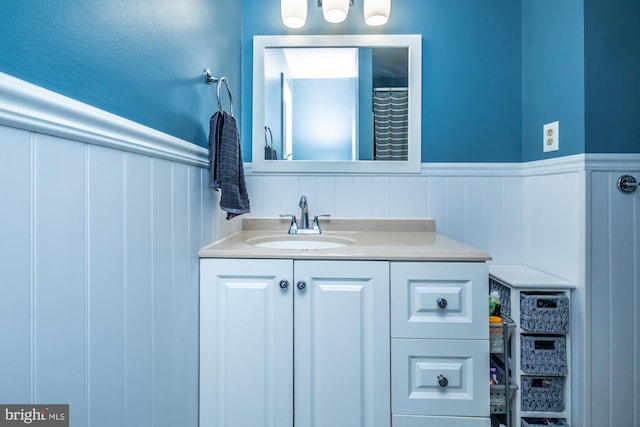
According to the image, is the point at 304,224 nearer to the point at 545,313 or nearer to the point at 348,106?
the point at 348,106

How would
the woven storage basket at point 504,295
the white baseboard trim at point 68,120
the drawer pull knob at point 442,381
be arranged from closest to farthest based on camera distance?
the white baseboard trim at point 68,120 < the drawer pull knob at point 442,381 < the woven storage basket at point 504,295

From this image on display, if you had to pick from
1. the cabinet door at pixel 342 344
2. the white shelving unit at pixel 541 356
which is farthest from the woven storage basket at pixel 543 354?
the cabinet door at pixel 342 344

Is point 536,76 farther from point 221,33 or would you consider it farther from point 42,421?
point 42,421

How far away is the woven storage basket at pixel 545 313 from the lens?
108cm

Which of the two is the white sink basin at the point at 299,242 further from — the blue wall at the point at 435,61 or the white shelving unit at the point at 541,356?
the white shelving unit at the point at 541,356

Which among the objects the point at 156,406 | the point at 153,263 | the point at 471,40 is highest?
the point at 471,40

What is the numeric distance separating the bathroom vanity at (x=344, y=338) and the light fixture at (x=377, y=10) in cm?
107

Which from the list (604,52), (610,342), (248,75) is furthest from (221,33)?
(610,342)

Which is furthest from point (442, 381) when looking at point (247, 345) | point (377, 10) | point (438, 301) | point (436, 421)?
point (377, 10)

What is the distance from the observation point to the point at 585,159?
1054 millimetres

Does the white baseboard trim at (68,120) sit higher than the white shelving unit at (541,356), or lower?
higher

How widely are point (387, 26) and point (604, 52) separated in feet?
2.67

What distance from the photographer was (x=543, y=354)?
109cm

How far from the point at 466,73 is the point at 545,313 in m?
1.04
